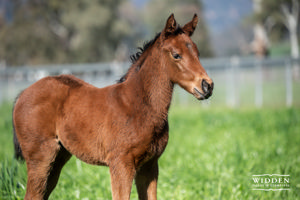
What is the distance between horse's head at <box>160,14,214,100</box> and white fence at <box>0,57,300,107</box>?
1185cm

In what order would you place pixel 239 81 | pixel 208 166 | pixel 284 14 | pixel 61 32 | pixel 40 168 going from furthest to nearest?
pixel 61 32 → pixel 284 14 → pixel 239 81 → pixel 208 166 → pixel 40 168

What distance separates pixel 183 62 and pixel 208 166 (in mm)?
2826

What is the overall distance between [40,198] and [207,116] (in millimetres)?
7368

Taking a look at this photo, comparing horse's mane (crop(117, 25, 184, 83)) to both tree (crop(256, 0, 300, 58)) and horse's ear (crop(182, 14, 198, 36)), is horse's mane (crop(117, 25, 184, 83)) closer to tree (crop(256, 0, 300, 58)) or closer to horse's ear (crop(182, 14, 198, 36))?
horse's ear (crop(182, 14, 198, 36))

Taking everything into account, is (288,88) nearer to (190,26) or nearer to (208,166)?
(208,166)

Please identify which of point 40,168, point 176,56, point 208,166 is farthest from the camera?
point 208,166

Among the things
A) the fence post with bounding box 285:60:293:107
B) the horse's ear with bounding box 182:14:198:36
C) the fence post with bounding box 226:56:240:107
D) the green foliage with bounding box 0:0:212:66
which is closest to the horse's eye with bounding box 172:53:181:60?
the horse's ear with bounding box 182:14:198:36

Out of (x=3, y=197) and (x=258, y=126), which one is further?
(x=258, y=126)

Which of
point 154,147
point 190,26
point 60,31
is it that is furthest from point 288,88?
point 60,31

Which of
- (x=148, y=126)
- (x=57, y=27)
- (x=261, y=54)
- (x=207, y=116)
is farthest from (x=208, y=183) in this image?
(x=57, y=27)

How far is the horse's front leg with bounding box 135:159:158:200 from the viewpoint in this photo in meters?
2.53

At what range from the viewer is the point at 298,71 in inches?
754

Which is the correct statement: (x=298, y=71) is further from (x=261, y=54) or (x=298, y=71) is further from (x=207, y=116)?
(x=207, y=116)

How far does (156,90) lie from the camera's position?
249 cm
